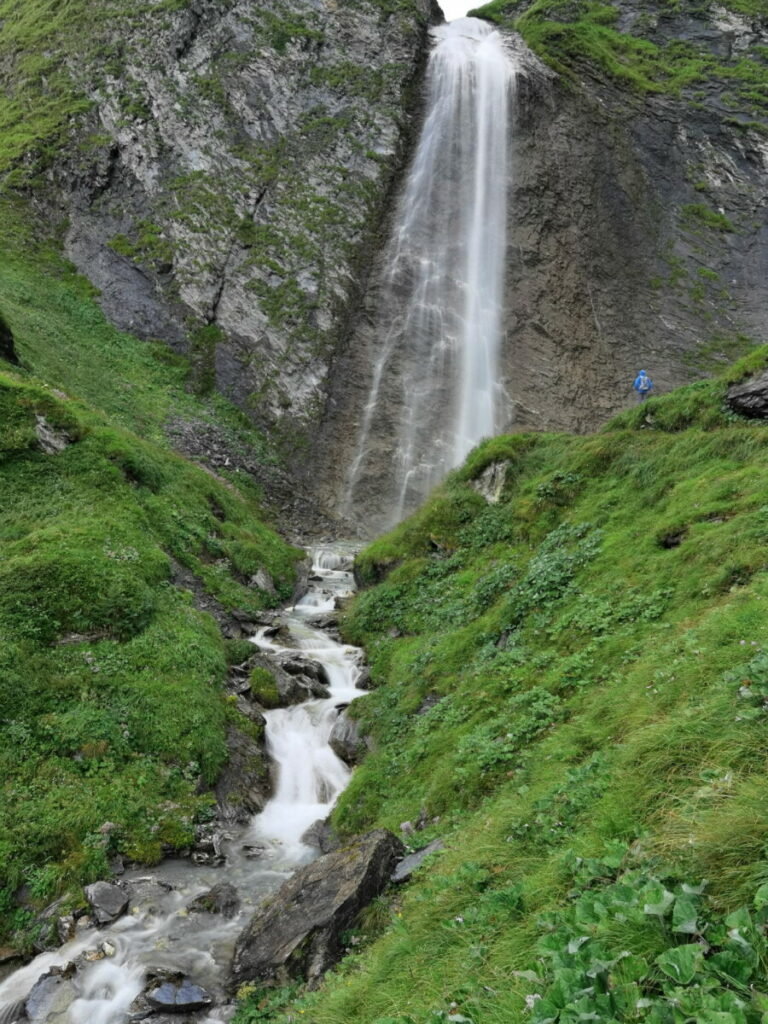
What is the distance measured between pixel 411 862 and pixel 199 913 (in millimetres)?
3179

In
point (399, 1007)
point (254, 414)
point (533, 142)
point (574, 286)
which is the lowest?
point (399, 1007)

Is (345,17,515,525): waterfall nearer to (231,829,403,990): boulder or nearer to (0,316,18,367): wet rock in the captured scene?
(0,316,18,367): wet rock

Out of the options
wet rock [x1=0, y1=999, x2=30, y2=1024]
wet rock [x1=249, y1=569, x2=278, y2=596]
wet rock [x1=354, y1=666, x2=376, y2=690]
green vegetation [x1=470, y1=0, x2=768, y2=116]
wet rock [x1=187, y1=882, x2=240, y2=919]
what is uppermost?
green vegetation [x1=470, y1=0, x2=768, y2=116]

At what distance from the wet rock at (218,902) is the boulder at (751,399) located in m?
11.1

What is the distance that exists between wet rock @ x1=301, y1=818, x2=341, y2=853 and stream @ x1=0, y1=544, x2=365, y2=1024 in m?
0.13

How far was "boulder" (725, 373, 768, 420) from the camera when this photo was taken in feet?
35.5

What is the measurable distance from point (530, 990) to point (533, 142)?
51572 mm

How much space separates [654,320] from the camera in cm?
3906

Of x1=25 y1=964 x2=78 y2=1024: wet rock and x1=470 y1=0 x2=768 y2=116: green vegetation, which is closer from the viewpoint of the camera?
x1=25 y1=964 x2=78 y2=1024: wet rock

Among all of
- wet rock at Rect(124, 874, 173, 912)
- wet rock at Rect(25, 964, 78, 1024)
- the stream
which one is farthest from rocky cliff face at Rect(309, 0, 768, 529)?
wet rock at Rect(25, 964, 78, 1024)

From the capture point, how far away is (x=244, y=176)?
135ft

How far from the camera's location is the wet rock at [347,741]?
1160cm

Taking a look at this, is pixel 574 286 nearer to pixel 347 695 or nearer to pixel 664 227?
pixel 664 227

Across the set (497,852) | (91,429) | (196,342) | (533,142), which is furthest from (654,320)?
(497,852)
